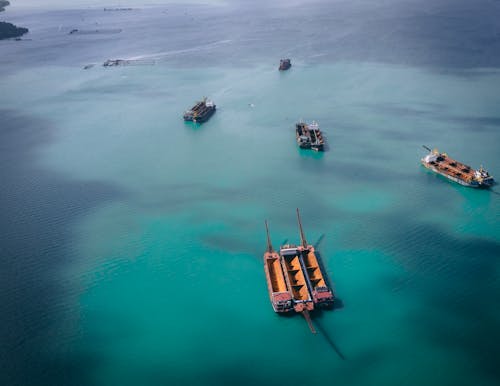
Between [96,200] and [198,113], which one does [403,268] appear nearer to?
[96,200]

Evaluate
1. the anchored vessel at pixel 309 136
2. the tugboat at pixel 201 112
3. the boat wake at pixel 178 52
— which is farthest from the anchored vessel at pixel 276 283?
the boat wake at pixel 178 52

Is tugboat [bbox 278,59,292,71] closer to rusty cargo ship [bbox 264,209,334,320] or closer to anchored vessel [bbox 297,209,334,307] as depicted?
anchored vessel [bbox 297,209,334,307]

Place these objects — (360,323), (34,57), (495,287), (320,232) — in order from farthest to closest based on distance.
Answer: (34,57) → (320,232) → (495,287) → (360,323)

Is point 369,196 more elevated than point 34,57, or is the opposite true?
point 34,57

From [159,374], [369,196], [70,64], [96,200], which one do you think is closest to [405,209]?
[369,196]

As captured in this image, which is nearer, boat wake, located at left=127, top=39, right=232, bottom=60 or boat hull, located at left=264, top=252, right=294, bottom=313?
boat hull, located at left=264, top=252, right=294, bottom=313

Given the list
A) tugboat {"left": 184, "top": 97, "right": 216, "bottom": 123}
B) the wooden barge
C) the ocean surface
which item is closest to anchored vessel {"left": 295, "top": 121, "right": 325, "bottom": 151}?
the ocean surface

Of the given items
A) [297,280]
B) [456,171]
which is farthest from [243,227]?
[456,171]

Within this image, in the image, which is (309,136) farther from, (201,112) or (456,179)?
(201,112)
